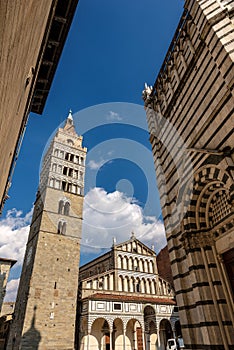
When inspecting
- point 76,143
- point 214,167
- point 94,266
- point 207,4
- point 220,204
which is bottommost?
point 220,204

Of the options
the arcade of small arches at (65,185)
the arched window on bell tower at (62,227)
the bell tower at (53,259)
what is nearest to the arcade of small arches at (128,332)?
the bell tower at (53,259)

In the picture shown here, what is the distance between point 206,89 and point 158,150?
3.70m

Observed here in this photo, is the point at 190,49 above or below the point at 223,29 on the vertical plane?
above

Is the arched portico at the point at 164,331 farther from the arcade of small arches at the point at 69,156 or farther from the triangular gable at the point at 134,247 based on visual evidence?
the arcade of small arches at the point at 69,156

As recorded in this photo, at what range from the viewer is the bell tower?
23.6 meters

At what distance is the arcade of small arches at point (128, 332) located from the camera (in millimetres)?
25516

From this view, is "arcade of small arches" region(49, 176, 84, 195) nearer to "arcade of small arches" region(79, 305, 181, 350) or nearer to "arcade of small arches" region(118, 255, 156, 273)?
A: "arcade of small arches" region(118, 255, 156, 273)

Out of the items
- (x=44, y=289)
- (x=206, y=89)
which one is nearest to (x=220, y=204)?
(x=206, y=89)

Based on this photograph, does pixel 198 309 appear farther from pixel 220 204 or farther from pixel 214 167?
pixel 214 167

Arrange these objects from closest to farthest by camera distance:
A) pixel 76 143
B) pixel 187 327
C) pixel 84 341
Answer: pixel 187 327, pixel 84 341, pixel 76 143

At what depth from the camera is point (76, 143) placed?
134 feet

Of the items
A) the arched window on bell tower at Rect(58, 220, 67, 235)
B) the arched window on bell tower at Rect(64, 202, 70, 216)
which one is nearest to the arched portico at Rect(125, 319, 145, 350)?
the arched window on bell tower at Rect(58, 220, 67, 235)

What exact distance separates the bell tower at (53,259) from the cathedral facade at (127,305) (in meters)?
2.11

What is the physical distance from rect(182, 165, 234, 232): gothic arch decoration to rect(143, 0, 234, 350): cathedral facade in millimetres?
28
